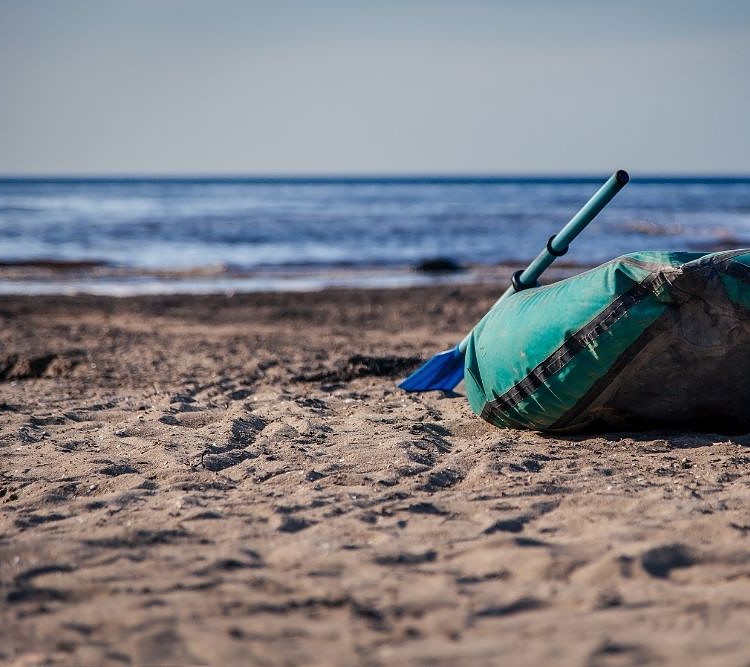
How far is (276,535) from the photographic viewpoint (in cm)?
354

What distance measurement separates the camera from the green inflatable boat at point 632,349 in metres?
4.32

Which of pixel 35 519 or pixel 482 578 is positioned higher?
pixel 482 578

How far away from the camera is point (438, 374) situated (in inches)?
248

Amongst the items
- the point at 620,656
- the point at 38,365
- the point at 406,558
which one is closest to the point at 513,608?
the point at 620,656

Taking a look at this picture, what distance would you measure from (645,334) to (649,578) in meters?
1.65

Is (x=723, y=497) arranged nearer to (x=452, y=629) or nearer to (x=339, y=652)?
(x=452, y=629)

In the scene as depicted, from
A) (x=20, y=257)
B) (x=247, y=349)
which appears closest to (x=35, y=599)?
(x=247, y=349)

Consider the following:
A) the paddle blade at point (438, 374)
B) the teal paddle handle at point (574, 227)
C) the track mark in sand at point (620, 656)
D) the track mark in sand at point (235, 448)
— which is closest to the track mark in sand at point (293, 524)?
the track mark in sand at point (235, 448)

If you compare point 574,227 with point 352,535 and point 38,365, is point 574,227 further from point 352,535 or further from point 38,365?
point 38,365

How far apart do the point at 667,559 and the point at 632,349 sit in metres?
1.49

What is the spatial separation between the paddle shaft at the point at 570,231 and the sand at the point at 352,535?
2.95ft

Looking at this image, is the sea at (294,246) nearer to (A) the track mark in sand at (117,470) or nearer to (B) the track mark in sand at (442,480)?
(A) the track mark in sand at (117,470)

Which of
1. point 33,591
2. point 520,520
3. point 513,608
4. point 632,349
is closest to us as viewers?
point 513,608

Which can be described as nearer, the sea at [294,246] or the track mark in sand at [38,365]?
the track mark in sand at [38,365]
